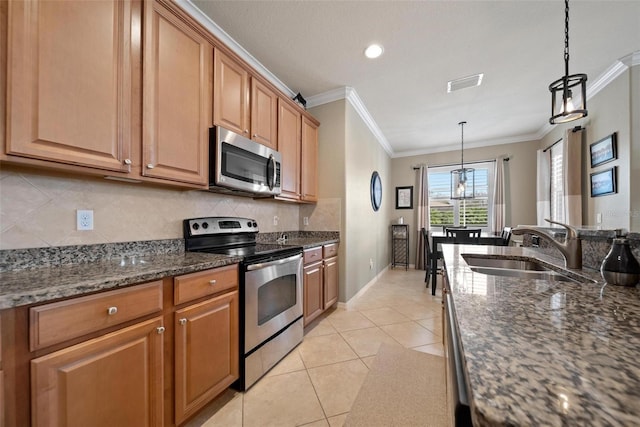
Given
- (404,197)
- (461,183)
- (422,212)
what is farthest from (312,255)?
(404,197)

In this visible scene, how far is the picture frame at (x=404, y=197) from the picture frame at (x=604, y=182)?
2735 mm

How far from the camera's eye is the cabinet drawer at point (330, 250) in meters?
2.59

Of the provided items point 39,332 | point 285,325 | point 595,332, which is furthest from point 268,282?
point 595,332

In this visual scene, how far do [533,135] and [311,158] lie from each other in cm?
417

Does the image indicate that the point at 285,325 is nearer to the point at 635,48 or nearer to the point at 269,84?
the point at 269,84

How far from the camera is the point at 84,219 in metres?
1.31

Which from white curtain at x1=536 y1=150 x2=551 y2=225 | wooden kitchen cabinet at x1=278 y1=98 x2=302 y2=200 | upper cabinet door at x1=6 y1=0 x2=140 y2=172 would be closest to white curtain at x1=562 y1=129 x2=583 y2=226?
white curtain at x1=536 y1=150 x2=551 y2=225

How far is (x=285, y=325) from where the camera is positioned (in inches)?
75.2

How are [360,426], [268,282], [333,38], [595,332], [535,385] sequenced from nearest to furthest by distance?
[535,385], [595,332], [360,426], [268,282], [333,38]

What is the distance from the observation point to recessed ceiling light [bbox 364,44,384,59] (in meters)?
2.18

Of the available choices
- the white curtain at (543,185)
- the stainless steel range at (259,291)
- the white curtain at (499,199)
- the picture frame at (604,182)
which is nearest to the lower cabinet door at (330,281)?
the stainless steel range at (259,291)

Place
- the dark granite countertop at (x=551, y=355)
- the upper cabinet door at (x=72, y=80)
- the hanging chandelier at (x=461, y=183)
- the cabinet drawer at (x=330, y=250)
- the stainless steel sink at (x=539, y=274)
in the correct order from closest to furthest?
the dark granite countertop at (x=551, y=355)
the upper cabinet door at (x=72, y=80)
the stainless steel sink at (x=539, y=274)
the cabinet drawer at (x=330, y=250)
the hanging chandelier at (x=461, y=183)

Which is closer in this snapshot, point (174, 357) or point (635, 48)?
point (174, 357)

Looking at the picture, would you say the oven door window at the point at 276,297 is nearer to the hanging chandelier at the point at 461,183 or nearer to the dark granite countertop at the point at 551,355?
the dark granite countertop at the point at 551,355
